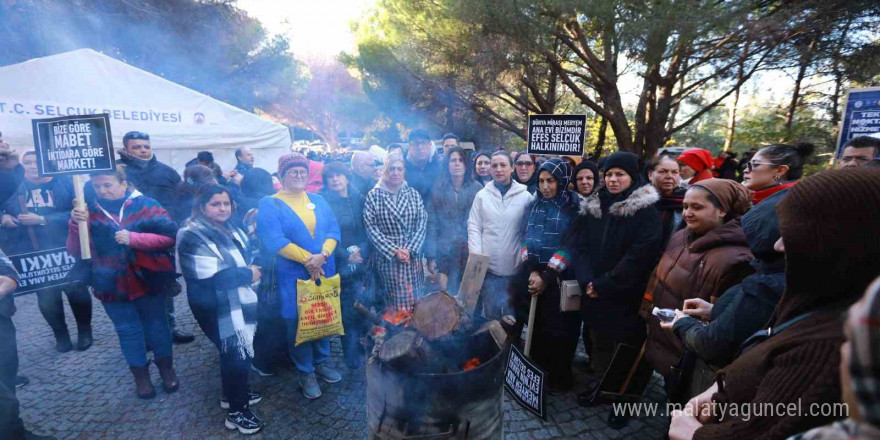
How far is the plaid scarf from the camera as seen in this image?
8.86 feet

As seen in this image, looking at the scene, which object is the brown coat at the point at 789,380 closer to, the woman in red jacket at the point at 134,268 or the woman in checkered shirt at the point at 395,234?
the woman in checkered shirt at the point at 395,234

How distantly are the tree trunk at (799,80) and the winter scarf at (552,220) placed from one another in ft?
29.5

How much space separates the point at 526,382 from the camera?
284 cm

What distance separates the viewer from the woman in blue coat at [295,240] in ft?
A: 10.5

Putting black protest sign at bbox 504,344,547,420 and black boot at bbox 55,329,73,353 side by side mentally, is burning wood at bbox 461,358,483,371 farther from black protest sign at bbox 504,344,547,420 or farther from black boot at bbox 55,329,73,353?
black boot at bbox 55,329,73,353

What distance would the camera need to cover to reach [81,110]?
6.42 m

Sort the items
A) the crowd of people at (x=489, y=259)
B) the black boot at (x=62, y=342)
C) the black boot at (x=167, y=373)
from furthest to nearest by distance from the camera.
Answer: the black boot at (x=62, y=342) → the black boot at (x=167, y=373) → the crowd of people at (x=489, y=259)

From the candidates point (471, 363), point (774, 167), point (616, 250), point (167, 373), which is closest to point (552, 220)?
point (616, 250)

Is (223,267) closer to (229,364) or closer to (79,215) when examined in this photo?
(229,364)

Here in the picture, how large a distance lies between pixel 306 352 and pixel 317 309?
0.51 metres

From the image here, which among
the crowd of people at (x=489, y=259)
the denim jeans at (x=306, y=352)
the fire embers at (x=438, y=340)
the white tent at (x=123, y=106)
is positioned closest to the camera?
the crowd of people at (x=489, y=259)

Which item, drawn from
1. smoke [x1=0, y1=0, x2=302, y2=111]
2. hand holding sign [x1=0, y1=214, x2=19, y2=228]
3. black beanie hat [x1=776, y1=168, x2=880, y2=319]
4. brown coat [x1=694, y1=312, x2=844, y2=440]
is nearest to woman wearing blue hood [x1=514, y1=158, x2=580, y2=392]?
brown coat [x1=694, y1=312, x2=844, y2=440]

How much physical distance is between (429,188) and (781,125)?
1250cm

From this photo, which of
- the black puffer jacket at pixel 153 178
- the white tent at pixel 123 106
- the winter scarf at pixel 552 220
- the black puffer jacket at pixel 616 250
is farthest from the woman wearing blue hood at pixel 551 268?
the white tent at pixel 123 106
